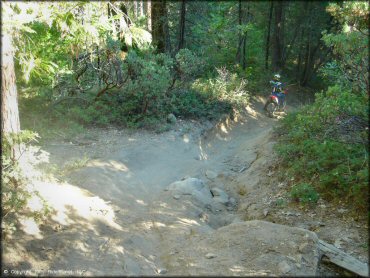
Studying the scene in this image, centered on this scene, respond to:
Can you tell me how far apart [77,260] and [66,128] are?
250 inches

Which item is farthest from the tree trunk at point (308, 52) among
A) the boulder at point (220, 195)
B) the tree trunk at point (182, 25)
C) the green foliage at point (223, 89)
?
the boulder at point (220, 195)

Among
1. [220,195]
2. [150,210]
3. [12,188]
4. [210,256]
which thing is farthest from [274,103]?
[12,188]

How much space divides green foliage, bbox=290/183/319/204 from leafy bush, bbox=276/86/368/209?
0.22m

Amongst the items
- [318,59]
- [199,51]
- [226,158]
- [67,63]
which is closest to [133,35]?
[67,63]

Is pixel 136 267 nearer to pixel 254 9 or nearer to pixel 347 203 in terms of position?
pixel 347 203

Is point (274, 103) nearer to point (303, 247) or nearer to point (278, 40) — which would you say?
point (278, 40)

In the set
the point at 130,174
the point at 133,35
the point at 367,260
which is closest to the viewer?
the point at 367,260

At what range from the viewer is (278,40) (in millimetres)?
21500

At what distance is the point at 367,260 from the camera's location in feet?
17.3

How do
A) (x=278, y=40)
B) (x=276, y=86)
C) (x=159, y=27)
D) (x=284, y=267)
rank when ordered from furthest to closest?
(x=278, y=40) → (x=276, y=86) → (x=159, y=27) → (x=284, y=267)

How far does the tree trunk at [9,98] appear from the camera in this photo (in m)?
5.55

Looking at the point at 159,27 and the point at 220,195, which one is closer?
the point at 220,195

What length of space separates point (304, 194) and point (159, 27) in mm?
10509

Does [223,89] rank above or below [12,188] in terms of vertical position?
below
